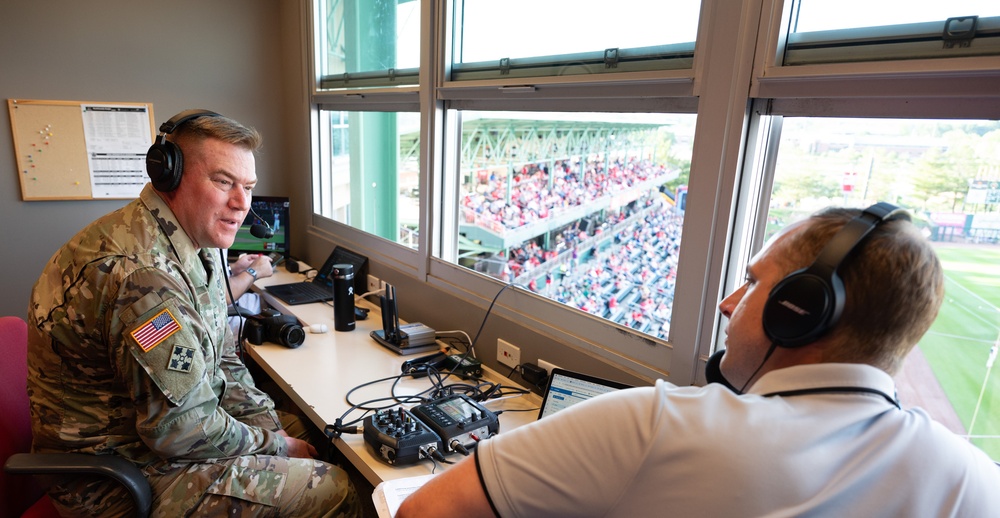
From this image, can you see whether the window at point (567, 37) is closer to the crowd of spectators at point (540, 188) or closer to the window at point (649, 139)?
the window at point (649, 139)

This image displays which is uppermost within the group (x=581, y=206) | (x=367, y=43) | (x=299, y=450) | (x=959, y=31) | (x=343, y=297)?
(x=367, y=43)

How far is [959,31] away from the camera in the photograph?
3.02 feet

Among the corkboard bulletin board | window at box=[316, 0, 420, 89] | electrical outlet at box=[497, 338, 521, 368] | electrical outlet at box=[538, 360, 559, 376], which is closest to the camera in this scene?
electrical outlet at box=[538, 360, 559, 376]

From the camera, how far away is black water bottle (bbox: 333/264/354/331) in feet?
6.93

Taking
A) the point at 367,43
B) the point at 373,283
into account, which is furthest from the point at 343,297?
the point at 367,43

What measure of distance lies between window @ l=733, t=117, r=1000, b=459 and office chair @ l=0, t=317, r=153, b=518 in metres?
1.60

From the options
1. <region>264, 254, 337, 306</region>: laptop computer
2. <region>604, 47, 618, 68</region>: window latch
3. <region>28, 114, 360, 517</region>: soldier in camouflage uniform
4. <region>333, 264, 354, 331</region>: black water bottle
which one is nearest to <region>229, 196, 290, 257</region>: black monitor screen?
<region>264, 254, 337, 306</region>: laptop computer

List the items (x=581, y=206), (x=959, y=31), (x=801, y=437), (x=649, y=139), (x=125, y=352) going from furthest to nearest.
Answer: (x=581, y=206)
(x=649, y=139)
(x=125, y=352)
(x=959, y=31)
(x=801, y=437)

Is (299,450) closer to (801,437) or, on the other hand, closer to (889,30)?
(801,437)

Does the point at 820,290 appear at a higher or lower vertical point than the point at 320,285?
higher

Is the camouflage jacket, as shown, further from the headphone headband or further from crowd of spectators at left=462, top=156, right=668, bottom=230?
crowd of spectators at left=462, top=156, right=668, bottom=230

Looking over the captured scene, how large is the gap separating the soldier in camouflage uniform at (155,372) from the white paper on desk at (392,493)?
0.39 m

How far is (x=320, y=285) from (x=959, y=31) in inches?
102

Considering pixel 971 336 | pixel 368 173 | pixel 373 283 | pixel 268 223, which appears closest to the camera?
pixel 971 336
